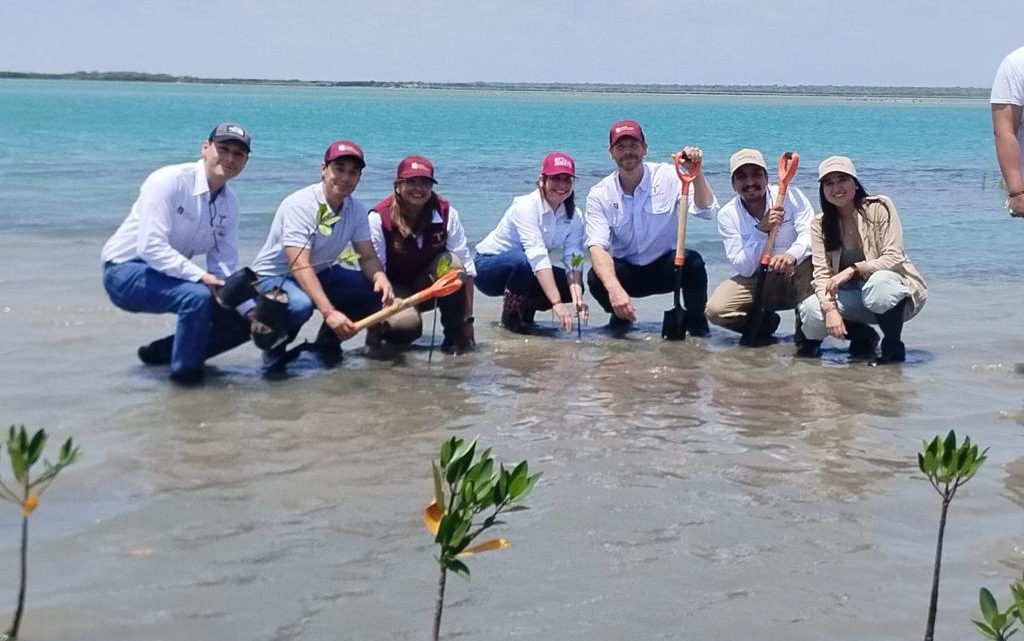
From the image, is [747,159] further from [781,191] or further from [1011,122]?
[1011,122]

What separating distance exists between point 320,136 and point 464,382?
1274 inches

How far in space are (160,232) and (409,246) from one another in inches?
59.7

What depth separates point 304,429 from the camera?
18.4ft

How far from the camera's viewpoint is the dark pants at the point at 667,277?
311 inches

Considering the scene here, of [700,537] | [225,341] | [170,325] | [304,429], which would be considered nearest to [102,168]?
[170,325]

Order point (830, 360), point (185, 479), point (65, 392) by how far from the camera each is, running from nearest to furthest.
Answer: point (185, 479)
point (65, 392)
point (830, 360)

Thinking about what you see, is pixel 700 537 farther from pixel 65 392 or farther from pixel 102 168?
pixel 102 168

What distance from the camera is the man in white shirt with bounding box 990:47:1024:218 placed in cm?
579

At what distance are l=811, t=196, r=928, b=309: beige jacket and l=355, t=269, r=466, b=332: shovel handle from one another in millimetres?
1916

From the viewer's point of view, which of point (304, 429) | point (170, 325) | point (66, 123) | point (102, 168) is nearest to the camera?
point (304, 429)

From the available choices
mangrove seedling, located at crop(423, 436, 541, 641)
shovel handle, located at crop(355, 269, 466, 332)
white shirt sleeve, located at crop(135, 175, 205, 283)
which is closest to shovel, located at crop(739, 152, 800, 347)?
shovel handle, located at crop(355, 269, 466, 332)

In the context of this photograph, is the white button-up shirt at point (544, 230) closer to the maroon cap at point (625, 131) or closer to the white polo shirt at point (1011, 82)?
the maroon cap at point (625, 131)

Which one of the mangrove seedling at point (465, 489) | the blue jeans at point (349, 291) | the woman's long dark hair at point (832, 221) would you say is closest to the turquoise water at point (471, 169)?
the woman's long dark hair at point (832, 221)

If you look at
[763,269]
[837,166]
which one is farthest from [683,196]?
[837,166]
